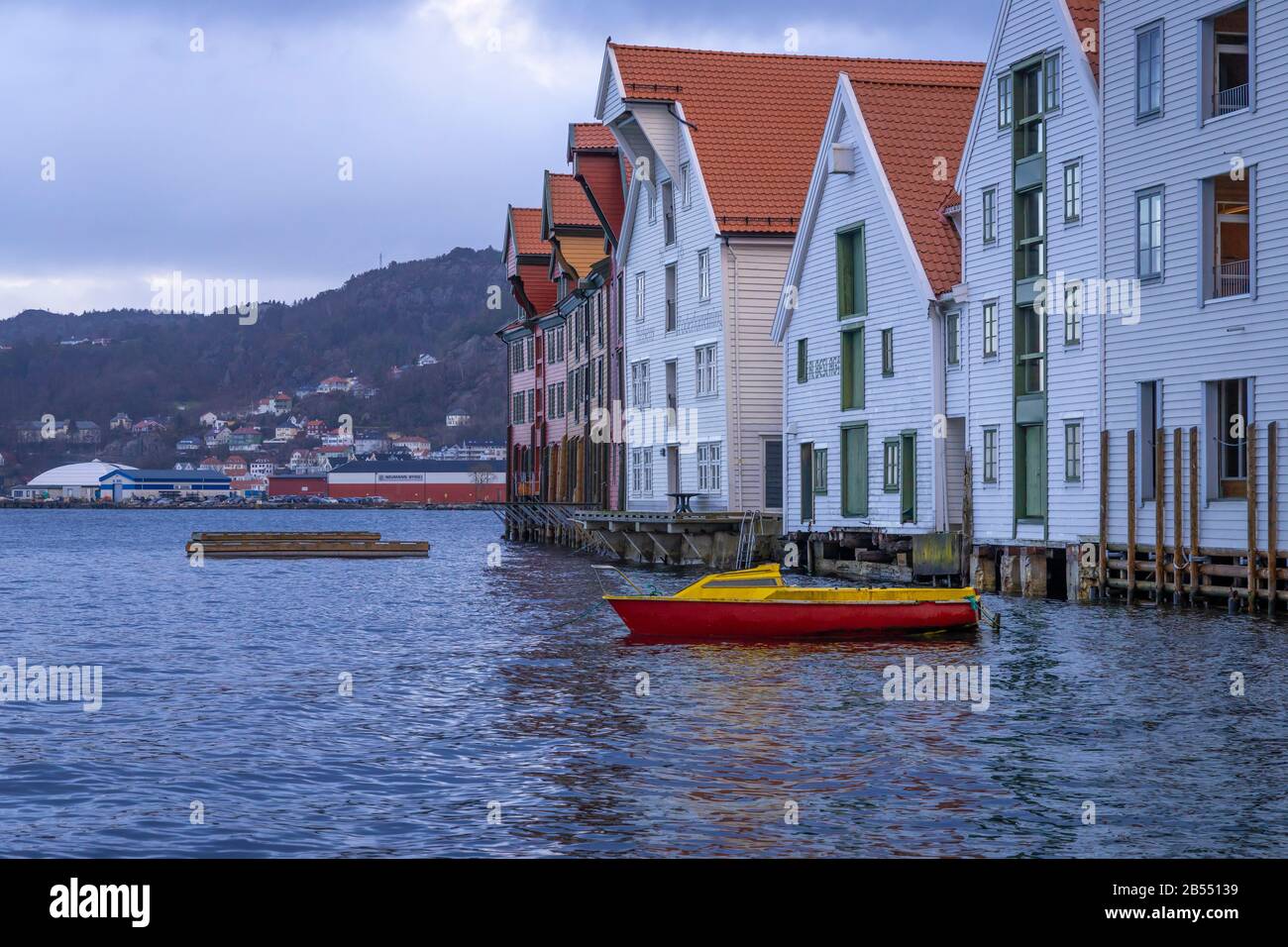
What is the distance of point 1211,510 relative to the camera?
107ft

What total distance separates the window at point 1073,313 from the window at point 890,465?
30.3ft

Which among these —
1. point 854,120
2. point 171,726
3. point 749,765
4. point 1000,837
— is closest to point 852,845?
point 1000,837

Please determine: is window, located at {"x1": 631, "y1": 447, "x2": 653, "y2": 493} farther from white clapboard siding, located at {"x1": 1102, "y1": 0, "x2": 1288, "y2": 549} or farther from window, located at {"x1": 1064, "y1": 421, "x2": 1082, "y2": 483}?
white clapboard siding, located at {"x1": 1102, "y1": 0, "x2": 1288, "y2": 549}

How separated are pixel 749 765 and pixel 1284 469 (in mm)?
17404

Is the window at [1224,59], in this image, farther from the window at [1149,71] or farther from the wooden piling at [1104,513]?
the wooden piling at [1104,513]

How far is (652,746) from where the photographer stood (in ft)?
63.0

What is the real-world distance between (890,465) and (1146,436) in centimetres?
1334

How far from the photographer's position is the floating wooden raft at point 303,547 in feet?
275

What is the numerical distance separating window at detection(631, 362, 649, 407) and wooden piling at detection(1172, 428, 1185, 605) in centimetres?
3498

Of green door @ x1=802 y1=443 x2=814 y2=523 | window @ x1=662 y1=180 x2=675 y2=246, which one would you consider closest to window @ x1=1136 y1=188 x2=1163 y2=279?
green door @ x1=802 y1=443 x2=814 y2=523

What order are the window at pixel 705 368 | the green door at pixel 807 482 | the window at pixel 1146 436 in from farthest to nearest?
the window at pixel 705 368
the green door at pixel 807 482
the window at pixel 1146 436

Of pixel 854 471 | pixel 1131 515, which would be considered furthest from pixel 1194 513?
pixel 854 471

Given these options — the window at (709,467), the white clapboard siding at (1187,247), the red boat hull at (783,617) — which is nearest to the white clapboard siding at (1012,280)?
the white clapboard siding at (1187,247)
